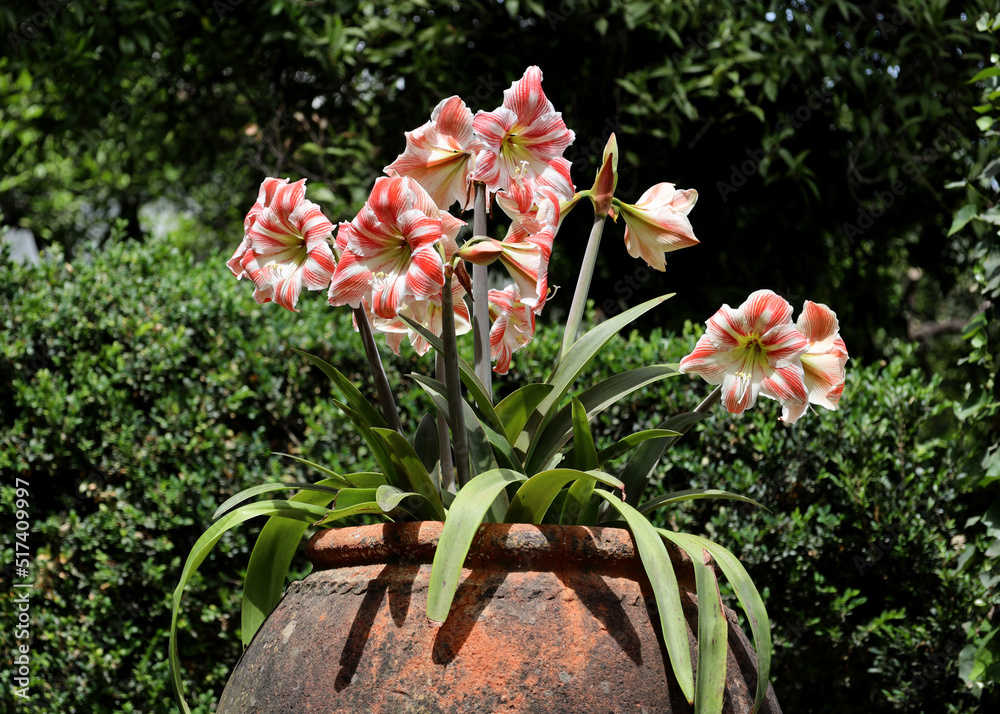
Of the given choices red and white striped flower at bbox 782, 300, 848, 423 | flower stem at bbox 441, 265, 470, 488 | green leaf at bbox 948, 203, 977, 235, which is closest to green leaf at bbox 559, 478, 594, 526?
flower stem at bbox 441, 265, 470, 488

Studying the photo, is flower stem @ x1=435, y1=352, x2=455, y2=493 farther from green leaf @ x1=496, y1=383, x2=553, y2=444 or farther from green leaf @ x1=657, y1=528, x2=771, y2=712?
green leaf @ x1=657, y1=528, x2=771, y2=712

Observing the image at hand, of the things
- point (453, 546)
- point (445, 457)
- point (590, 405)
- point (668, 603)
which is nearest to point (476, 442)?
point (445, 457)

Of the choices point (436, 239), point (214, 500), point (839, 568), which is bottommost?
point (839, 568)

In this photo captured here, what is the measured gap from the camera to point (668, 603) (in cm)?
139

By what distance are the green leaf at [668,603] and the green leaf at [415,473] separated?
41 centimetres

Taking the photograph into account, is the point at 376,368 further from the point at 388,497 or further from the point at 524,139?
the point at 524,139

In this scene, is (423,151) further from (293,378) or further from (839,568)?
(839,568)

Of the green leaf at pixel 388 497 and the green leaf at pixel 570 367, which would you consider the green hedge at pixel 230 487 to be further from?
the green leaf at pixel 388 497

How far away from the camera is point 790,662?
9.64 feet

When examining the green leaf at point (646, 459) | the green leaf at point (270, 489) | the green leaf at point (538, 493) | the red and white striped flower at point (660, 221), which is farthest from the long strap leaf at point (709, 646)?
the green leaf at point (270, 489)

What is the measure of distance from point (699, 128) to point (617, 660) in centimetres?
369

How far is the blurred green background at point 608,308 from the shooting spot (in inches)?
111

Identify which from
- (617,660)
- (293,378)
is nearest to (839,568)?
(617,660)

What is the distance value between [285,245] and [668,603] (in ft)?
3.29
